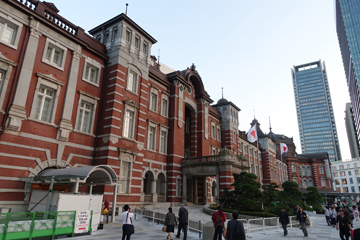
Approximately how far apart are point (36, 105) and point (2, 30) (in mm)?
4814

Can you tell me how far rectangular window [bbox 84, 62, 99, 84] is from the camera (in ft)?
63.9

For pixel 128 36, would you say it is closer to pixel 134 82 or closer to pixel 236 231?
pixel 134 82

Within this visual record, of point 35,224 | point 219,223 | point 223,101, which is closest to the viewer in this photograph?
point 35,224

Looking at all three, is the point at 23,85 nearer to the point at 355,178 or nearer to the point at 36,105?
the point at 36,105

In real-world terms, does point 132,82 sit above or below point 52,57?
above

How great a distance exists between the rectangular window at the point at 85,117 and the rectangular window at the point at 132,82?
384 cm

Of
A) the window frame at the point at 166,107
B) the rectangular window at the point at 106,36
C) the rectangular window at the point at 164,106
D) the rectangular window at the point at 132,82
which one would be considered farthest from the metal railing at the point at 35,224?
the rectangular window at the point at 164,106

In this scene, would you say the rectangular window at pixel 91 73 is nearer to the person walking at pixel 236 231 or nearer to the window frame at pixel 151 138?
the window frame at pixel 151 138

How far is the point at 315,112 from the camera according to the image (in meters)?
141

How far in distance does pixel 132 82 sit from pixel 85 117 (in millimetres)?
Answer: 5401

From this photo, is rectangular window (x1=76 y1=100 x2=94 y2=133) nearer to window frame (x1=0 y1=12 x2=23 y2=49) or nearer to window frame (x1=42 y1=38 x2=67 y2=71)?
window frame (x1=42 y1=38 x2=67 y2=71)

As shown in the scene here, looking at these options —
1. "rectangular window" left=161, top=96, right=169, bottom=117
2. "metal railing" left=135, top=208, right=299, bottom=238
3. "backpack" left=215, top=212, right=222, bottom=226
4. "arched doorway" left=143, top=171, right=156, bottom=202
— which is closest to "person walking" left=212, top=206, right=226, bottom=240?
"backpack" left=215, top=212, right=222, bottom=226

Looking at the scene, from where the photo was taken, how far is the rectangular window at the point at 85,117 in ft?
59.6

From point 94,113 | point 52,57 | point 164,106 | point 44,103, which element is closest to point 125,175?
point 94,113
